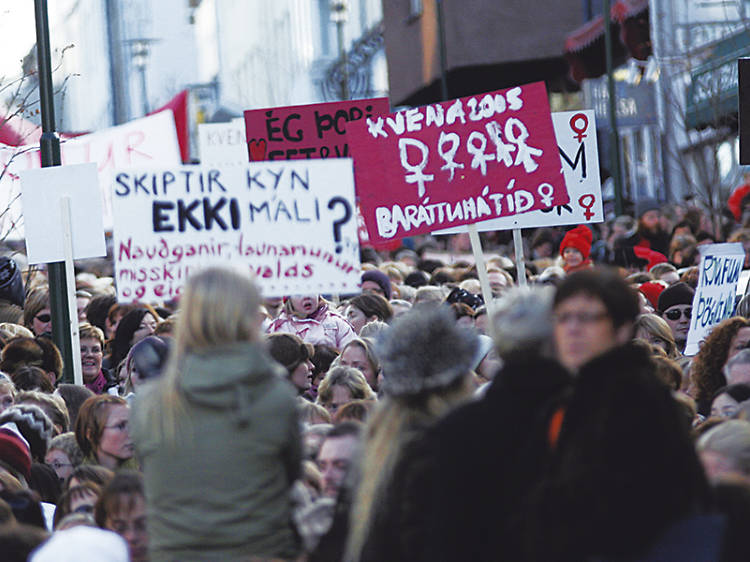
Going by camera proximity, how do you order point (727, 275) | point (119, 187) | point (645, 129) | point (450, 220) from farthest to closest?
point (645, 129), point (727, 275), point (450, 220), point (119, 187)

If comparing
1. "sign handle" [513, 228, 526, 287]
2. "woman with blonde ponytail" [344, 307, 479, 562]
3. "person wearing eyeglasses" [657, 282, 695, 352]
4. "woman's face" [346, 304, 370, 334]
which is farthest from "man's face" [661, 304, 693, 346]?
"woman with blonde ponytail" [344, 307, 479, 562]

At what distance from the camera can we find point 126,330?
32.6 feet

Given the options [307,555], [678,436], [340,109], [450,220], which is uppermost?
[340,109]

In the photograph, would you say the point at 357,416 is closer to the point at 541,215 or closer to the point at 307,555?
the point at 307,555

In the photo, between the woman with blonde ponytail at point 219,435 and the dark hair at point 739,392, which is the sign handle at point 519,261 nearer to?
the dark hair at point 739,392

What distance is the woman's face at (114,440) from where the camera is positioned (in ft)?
21.3

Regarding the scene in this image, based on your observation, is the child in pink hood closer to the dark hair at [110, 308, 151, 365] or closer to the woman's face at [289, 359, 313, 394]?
the dark hair at [110, 308, 151, 365]

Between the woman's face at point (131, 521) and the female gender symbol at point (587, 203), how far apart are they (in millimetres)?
6266

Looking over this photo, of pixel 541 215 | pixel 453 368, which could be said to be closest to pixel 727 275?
pixel 541 215

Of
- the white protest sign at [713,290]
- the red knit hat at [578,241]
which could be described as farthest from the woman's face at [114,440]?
the red knit hat at [578,241]

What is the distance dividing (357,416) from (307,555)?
4.72 ft

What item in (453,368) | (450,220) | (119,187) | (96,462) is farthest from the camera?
(450,220)

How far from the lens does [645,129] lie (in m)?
32.2

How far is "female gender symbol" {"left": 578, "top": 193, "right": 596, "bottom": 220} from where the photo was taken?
10914mm
